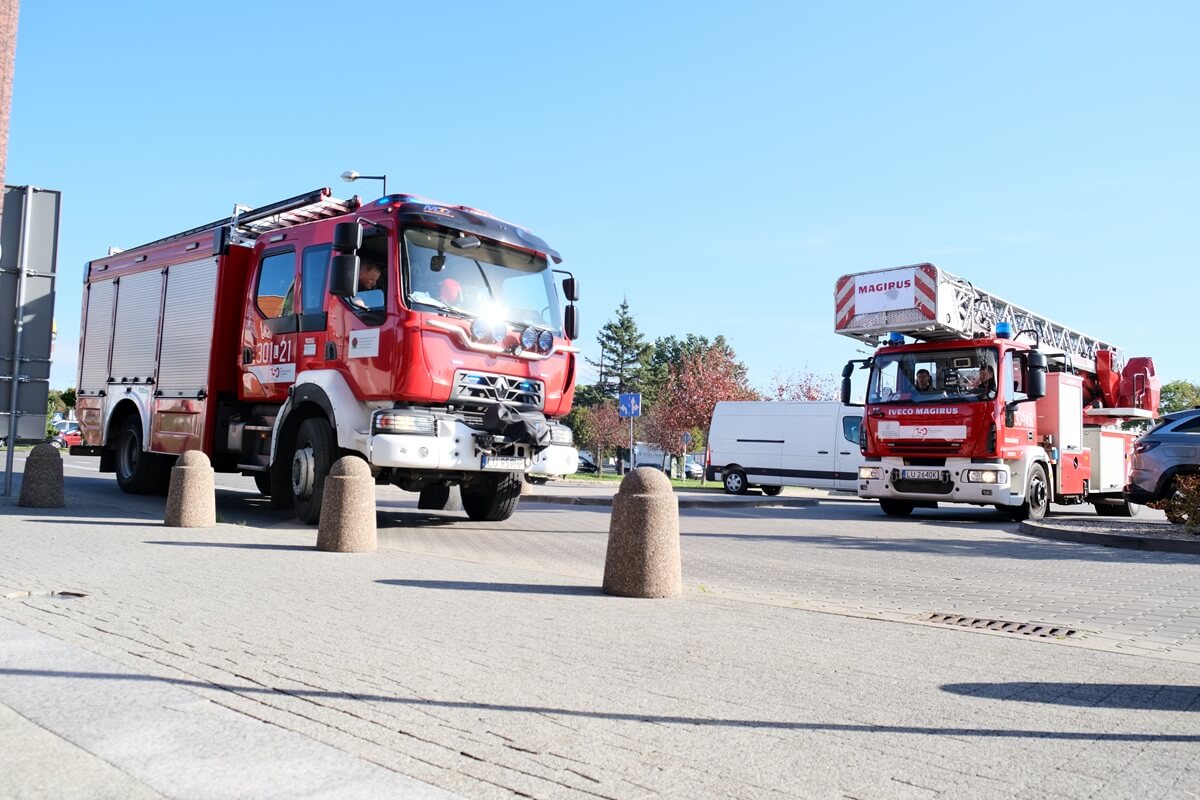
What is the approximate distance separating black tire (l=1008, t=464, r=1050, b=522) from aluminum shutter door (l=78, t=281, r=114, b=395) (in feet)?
48.9

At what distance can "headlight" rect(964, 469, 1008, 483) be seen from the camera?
49.7 ft

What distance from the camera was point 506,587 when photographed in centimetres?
710

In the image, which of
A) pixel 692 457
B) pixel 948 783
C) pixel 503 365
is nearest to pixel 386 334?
pixel 503 365

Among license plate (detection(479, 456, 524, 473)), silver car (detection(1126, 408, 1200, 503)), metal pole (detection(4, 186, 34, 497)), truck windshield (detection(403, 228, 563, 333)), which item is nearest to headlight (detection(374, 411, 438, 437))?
license plate (detection(479, 456, 524, 473))

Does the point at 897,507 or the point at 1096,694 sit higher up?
the point at 897,507

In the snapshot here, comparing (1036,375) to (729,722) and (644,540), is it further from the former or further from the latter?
(729,722)

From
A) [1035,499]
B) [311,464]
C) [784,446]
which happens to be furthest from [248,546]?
[784,446]

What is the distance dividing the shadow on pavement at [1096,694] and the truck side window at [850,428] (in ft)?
70.7

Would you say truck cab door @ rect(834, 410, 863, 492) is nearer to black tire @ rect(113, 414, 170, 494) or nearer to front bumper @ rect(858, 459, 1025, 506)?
front bumper @ rect(858, 459, 1025, 506)

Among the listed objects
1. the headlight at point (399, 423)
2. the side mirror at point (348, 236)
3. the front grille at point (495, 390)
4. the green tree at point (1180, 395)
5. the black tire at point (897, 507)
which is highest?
the green tree at point (1180, 395)

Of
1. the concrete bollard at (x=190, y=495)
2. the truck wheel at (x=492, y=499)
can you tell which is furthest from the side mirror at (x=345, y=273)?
the truck wheel at (x=492, y=499)

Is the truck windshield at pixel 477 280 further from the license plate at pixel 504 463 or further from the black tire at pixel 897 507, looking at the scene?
the black tire at pixel 897 507

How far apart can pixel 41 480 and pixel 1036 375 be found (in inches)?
558

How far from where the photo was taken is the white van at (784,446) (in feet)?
86.0
